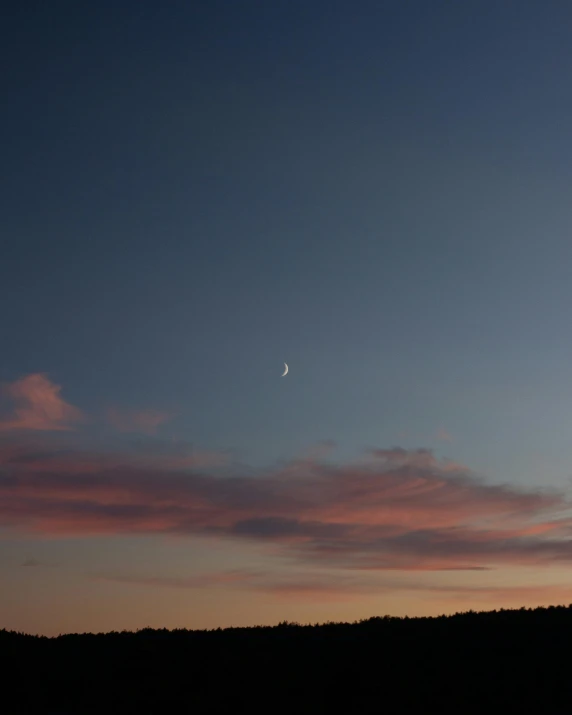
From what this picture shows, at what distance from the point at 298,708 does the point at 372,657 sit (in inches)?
219

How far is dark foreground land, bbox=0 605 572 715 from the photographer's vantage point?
1088 inches

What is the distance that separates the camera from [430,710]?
86.2 ft

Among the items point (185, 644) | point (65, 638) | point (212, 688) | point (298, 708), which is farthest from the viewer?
point (65, 638)

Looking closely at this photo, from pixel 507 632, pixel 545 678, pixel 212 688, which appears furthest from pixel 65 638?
pixel 545 678

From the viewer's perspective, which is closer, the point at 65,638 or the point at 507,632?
the point at 507,632

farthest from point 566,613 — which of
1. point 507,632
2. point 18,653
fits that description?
point 18,653

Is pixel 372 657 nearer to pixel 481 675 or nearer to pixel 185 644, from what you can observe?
pixel 481 675

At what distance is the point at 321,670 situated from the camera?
32.3 metres

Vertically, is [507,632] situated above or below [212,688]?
above

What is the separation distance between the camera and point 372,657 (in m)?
33.2

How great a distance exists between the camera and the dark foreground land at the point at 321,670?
27.6 meters

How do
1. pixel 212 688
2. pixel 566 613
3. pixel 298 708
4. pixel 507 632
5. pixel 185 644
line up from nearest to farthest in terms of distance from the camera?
1. pixel 298 708
2. pixel 212 688
3. pixel 507 632
4. pixel 566 613
5. pixel 185 644

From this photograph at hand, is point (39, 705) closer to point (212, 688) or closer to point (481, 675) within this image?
point (212, 688)

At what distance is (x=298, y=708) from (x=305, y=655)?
637 centimetres
